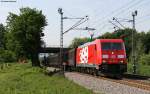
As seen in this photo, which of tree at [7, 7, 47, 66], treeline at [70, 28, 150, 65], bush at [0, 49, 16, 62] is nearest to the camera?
treeline at [70, 28, 150, 65]

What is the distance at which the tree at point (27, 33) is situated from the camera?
82.6 meters

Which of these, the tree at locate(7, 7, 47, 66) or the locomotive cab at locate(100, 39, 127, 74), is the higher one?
the tree at locate(7, 7, 47, 66)

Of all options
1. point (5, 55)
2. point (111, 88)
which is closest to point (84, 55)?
point (111, 88)

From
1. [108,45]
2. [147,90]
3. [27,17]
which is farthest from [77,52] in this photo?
[27,17]

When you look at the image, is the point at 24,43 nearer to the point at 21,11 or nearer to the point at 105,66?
the point at 21,11

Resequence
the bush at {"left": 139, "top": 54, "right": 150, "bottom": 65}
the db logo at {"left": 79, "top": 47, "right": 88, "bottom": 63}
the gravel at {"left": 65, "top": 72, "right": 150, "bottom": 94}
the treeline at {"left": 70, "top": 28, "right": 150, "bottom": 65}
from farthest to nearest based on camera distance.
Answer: the treeline at {"left": 70, "top": 28, "right": 150, "bottom": 65}
the bush at {"left": 139, "top": 54, "right": 150, "bottom": 65}
the db logo at {"left": 79, "top": 47, "right": 88, "bottom": 63}
the gravel at {"left": 65, "top": 72, "right": 150, "bottom": 94}

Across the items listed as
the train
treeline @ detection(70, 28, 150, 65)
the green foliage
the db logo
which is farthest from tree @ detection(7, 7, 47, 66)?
the train

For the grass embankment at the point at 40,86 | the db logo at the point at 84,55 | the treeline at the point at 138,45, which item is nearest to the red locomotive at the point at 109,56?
the db logo at the point at 84,55

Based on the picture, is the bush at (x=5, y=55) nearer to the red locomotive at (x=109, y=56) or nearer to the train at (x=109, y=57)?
the train at (x=109, y=57)

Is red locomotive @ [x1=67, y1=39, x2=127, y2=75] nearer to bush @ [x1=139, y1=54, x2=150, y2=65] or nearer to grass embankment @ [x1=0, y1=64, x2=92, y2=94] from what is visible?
grass embankment @ [x1=0, y1=64, x2=92, y2=94]

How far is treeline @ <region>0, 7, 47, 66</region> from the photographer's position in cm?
8262

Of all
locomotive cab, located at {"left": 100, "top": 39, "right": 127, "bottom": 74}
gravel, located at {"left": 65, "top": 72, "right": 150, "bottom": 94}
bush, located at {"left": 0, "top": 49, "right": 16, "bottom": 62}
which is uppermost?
bush, located at {"left": 0, "top": 49, "right": 16, "bottom": 62}

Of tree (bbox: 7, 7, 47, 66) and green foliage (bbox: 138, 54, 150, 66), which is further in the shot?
tree (bbox: 7, 7, 47, 66)

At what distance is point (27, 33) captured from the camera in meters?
83.1
